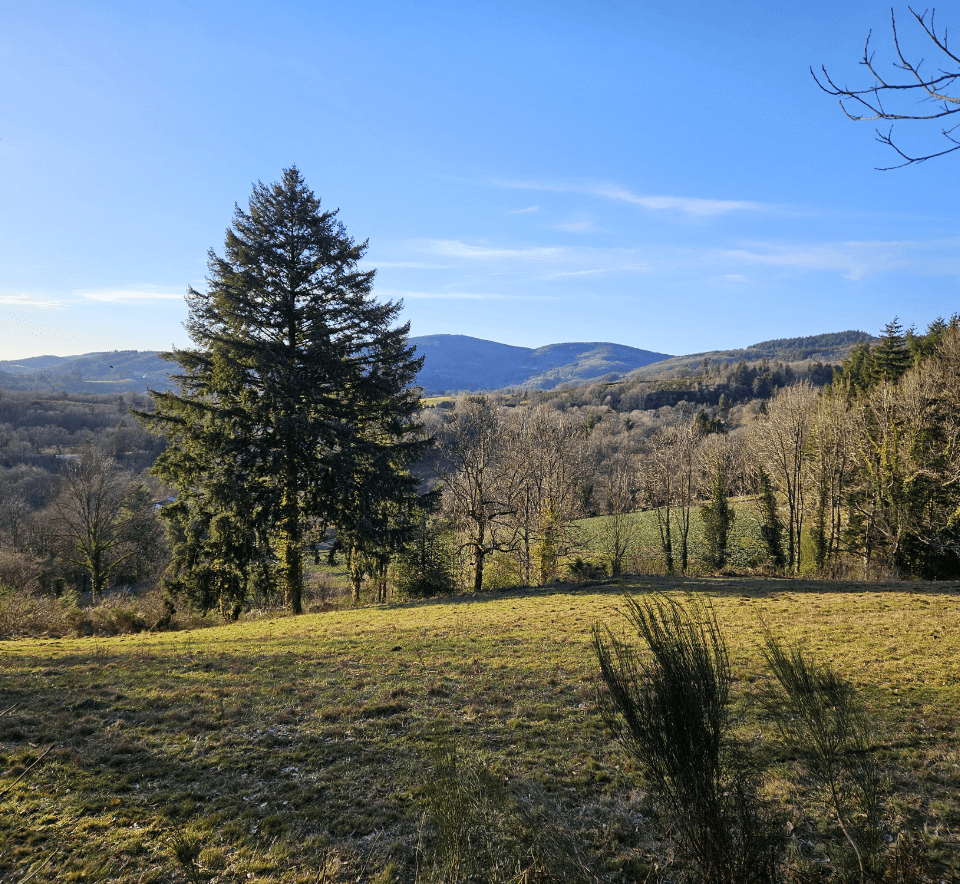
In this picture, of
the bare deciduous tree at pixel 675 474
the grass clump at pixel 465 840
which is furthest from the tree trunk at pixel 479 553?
the grass clump at pixel 465 840

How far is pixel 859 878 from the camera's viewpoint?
6.99 ft

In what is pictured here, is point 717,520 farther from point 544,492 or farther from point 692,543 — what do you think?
point 544,492

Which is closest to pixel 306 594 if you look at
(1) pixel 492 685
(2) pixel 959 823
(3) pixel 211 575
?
(3) pixel 211 575

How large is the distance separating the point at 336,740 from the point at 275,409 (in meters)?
11.7

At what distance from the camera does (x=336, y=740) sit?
5.92 meters

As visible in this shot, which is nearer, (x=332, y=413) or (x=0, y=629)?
(x=0, y=629)

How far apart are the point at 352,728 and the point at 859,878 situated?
5567 millimetres

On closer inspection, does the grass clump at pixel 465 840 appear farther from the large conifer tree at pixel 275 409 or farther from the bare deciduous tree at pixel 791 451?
the bare deciduous tree at pixel 791 451

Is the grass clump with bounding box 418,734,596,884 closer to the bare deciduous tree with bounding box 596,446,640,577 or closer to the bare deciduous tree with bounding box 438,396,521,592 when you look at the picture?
the bare deciduous tree with bounding box 438,396,521,592

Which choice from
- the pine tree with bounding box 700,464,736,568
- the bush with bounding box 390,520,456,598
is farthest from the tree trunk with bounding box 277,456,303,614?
the pine tree with bounding box 700,464,736,568

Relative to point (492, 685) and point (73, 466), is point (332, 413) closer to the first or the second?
point (492, 685)

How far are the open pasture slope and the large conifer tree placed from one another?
4.61 m

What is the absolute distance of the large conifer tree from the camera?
15398 mm

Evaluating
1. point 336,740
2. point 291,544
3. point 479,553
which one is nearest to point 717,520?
point 479,553
